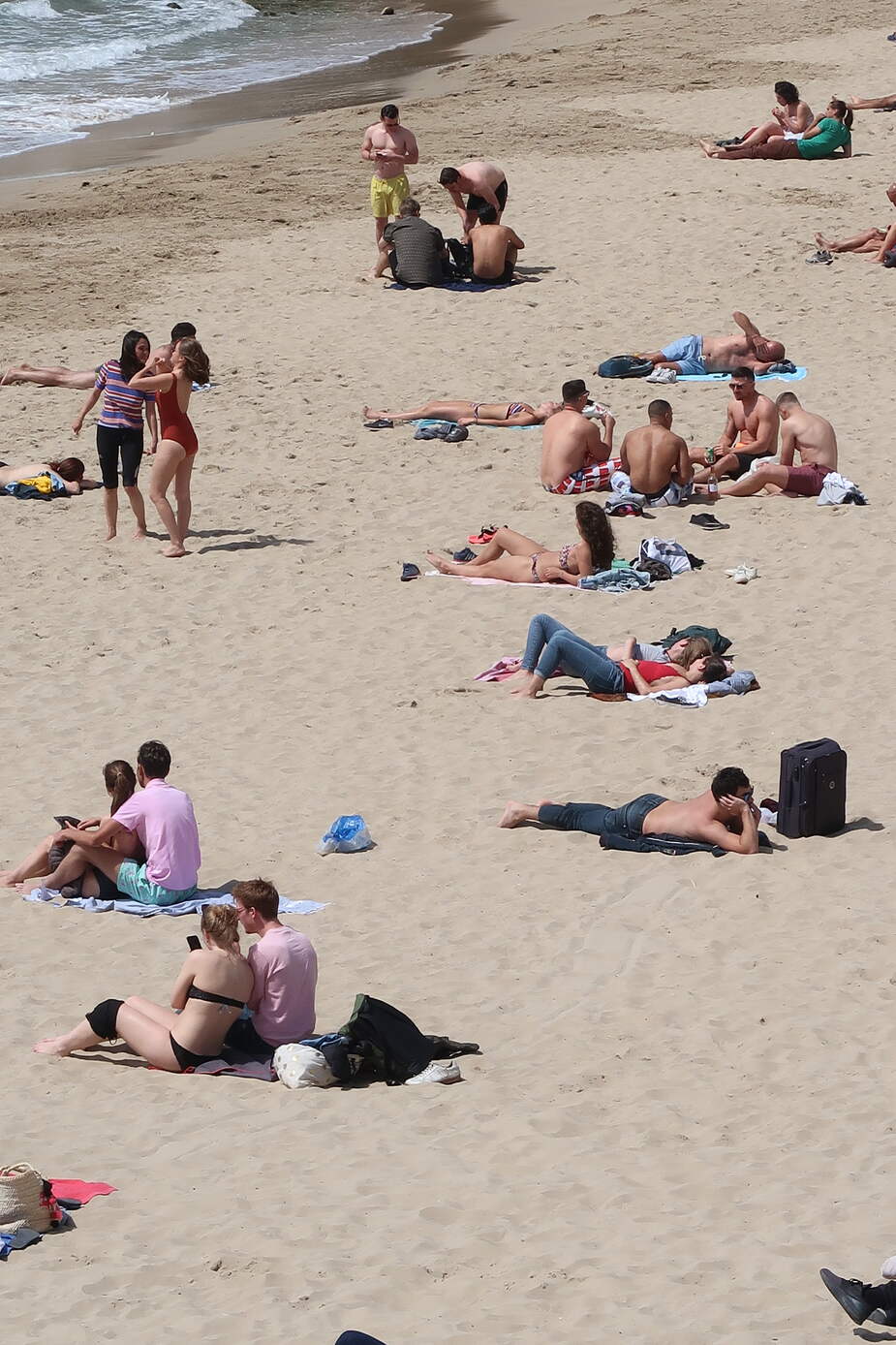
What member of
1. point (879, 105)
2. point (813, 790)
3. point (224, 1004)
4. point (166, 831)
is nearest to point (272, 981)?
point (224, 1004)

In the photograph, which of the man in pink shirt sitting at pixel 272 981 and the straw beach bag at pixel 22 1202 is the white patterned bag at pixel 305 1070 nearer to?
the man in pink shirt sitting at pixel 272 981

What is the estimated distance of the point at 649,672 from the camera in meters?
9.84

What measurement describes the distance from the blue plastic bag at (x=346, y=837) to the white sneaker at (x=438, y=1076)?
207cm

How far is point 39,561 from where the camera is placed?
39.2 ft

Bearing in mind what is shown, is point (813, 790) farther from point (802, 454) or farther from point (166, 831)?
point (802, 454)

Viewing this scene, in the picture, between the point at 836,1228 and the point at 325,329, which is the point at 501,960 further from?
the point at 325,329

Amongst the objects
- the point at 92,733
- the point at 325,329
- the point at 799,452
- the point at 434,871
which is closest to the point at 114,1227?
the point at 434,871

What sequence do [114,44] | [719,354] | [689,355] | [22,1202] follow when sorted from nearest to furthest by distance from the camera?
[22,1202] → [719,354] → [689,355] → [114,44]

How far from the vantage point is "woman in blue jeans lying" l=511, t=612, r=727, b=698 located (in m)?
9.71

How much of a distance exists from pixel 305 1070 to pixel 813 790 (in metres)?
2.68

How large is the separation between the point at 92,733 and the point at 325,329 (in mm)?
7053

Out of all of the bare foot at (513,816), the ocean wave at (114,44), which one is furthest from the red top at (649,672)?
the ocean wave at (114,44)

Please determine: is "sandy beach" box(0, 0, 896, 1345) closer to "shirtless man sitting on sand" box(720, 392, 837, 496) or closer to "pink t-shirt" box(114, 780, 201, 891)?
"shirtless man sitting on sand" box(720, 392, 837, 496)

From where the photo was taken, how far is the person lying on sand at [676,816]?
7863mm
